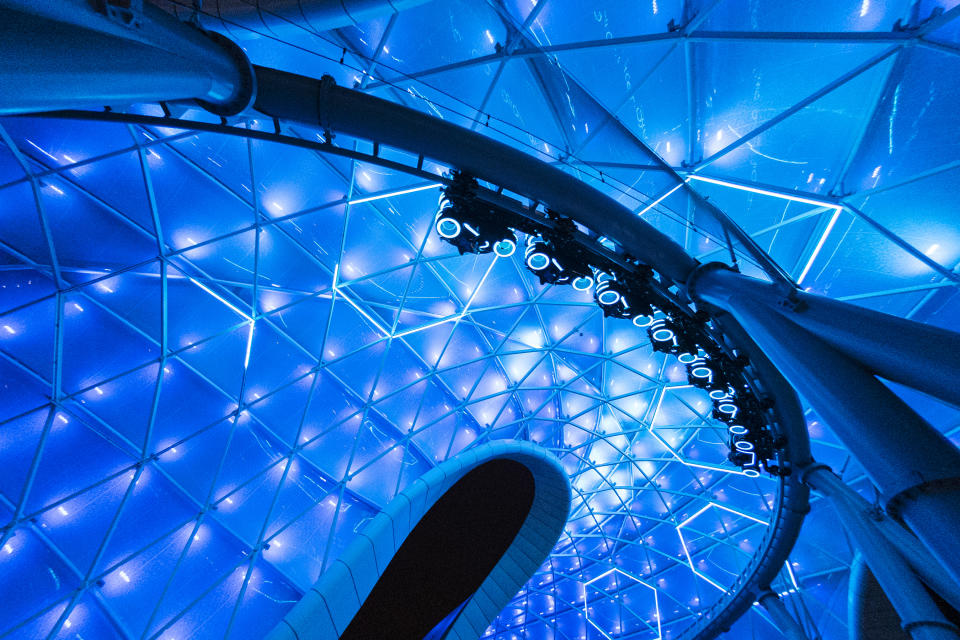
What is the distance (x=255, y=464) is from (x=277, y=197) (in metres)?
13.7

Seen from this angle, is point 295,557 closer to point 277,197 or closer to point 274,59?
point 277,197

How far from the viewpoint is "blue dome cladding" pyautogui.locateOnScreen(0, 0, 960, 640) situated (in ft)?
43.5

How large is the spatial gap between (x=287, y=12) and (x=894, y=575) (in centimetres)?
2223

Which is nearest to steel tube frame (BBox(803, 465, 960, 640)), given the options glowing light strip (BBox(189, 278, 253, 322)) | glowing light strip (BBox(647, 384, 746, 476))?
glowing light strip (BBox(647, 384, 746, 476))

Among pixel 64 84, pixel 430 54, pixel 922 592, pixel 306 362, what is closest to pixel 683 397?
pixel 922 592

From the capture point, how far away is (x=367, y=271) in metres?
22.6

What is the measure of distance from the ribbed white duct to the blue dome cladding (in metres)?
0.54

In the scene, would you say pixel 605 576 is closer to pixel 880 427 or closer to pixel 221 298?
pixel 221 298

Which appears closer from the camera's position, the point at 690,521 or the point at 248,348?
the point at 248,348

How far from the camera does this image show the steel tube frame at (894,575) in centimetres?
1146

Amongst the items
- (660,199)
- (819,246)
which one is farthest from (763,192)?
(819,246)

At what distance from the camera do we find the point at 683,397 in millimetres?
29734

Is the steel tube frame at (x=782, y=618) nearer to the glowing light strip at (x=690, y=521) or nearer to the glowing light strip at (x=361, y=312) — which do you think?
the glowing light strip at (x=690, y=521)

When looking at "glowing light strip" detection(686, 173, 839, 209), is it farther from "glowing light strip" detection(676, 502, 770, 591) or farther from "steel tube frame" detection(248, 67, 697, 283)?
"glowing light strip" detection(676, 502, 770, 591)
